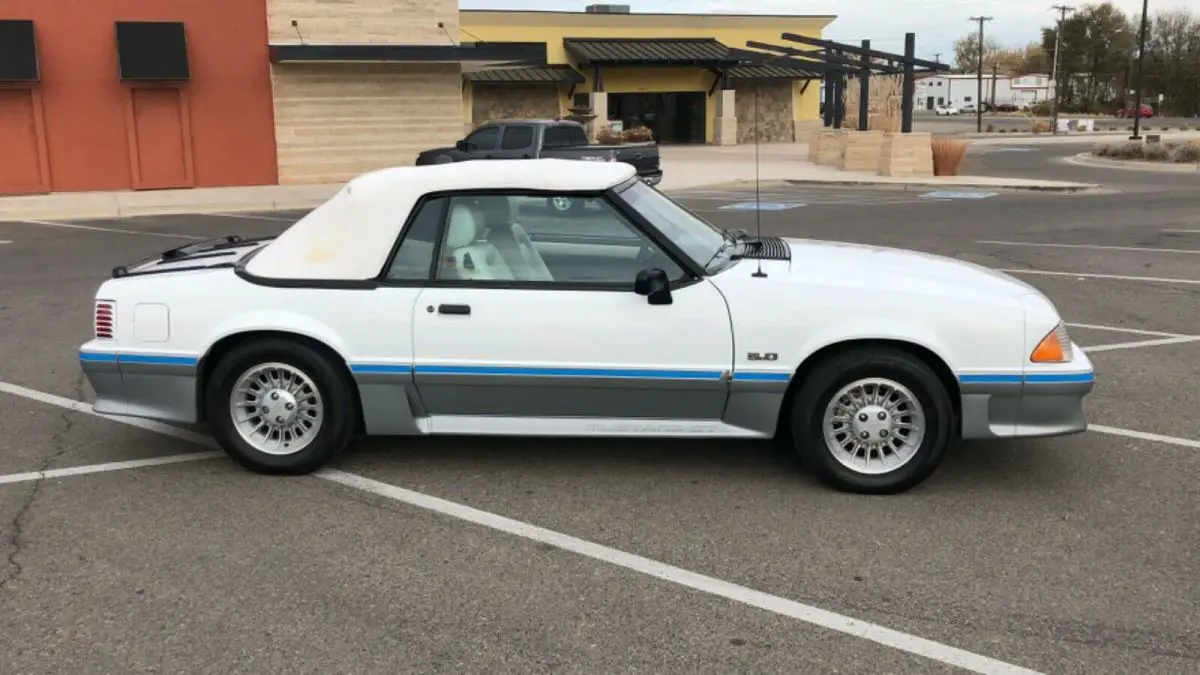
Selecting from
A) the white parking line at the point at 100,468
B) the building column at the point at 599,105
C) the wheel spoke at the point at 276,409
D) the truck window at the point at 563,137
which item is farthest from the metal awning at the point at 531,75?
the wheel spoke at the point at 276,409

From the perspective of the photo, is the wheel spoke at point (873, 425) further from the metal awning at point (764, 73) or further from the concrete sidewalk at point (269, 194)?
the metal awning at point (764, 73)

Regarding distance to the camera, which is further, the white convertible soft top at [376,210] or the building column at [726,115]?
A: the building column at [726,115]

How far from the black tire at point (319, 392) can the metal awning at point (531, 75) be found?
40.5m

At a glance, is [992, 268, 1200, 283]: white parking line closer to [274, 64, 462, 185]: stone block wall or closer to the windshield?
the windshield

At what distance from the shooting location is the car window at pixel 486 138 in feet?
70.4

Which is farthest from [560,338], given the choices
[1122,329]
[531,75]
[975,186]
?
[531,75]

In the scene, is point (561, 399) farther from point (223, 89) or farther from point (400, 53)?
point (223, 89)

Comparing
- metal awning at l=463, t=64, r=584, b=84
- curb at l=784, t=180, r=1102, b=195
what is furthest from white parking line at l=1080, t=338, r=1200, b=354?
metal awning at l=463, t=64, r=584, b=84

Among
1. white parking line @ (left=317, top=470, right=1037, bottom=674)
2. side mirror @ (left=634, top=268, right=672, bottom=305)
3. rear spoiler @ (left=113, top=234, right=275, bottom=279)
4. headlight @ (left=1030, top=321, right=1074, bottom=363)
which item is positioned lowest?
white parking line @ (left=317, top=470, right=1037, bottom=674)

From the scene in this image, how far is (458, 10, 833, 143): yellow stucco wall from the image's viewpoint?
46.1 m

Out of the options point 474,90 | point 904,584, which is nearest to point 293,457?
point 904,584

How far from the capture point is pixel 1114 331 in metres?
8.48

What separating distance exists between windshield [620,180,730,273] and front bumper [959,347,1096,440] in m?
1.39

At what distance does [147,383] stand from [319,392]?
2.87ft
